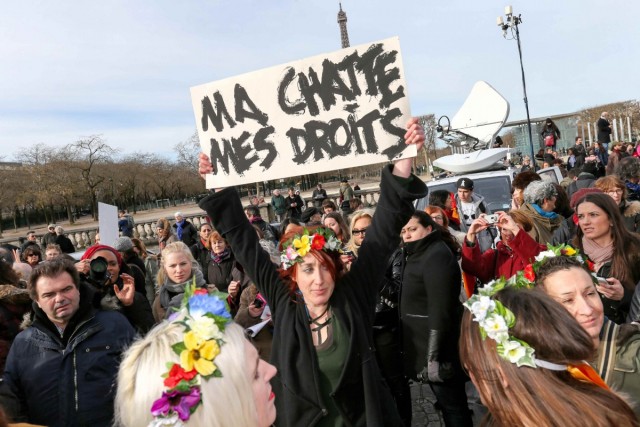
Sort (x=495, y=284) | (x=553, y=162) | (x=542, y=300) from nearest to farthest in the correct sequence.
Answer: (x=542, y=300) → (x=495, y=284) → (x=553, y=162)

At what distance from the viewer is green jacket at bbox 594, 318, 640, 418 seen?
2.04 meters

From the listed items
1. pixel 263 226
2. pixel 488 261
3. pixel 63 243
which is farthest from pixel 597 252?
pixel 63 243

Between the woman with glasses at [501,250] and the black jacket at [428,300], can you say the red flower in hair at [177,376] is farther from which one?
the woman with glasses at [501,250]

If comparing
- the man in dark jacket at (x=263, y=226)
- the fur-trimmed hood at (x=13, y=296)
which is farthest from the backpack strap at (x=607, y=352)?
the man in dark jacket at (x=263, y=226)

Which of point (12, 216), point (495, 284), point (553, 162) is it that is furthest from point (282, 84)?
point (12, 216)

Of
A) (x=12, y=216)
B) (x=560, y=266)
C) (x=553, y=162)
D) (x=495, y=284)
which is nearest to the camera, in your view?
(x=495, y=284)

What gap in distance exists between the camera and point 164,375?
142 cm

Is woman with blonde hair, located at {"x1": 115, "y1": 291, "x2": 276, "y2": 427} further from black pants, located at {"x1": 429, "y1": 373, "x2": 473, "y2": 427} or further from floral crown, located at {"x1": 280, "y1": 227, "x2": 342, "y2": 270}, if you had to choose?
black pants, located at {"x1": 429, "y1": 373, "x2": 473, "y2": 427}

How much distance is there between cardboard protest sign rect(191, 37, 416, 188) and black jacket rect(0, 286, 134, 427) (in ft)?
3.83

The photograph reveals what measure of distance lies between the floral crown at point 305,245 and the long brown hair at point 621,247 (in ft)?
6.35

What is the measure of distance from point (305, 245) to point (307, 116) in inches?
29.5

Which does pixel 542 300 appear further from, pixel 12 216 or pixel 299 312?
pixel 12 216

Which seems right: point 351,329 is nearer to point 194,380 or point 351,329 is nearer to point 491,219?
point 194,380

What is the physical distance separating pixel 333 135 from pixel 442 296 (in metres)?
1.31
